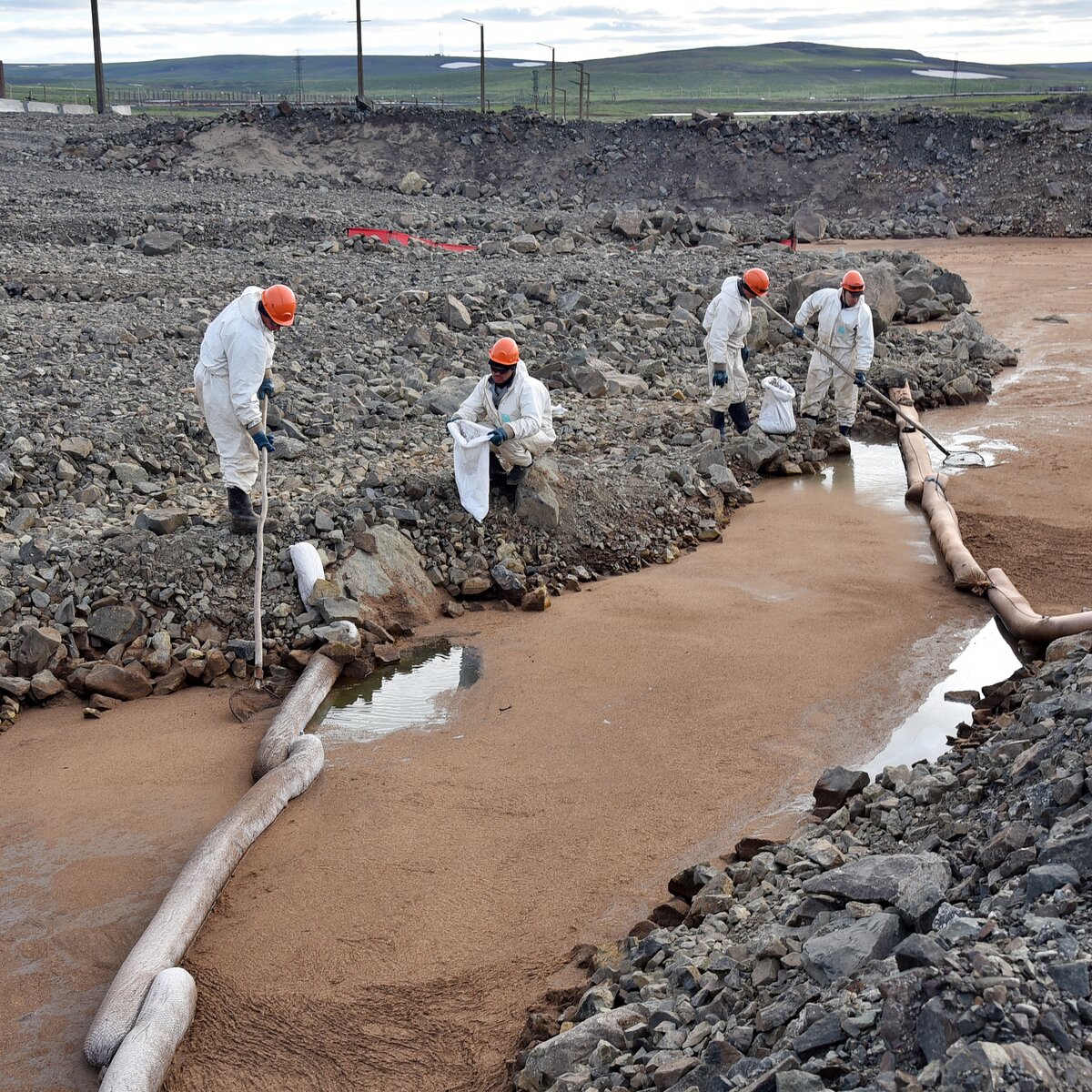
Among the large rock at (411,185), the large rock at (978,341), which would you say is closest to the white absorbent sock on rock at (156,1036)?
the large rock at (978,341)

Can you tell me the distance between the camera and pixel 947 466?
35.1 feet

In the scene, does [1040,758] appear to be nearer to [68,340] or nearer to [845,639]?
[845,639]

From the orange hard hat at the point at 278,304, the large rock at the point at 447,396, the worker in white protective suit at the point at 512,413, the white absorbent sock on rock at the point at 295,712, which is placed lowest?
the white absorbent sock on rock at the point at 295,712

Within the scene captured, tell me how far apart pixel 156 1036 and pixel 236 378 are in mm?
4292

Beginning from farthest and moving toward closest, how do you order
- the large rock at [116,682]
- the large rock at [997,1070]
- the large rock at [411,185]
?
the large rock at [411,185]
the large rock at [116,682]
the large rock at [997,1070]

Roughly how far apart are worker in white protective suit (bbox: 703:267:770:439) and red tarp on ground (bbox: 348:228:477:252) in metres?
→ 9.53

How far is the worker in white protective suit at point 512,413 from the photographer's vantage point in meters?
8.25

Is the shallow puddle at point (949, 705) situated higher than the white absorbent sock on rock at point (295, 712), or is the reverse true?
the white absorbent sock on rock at point (295, 712)

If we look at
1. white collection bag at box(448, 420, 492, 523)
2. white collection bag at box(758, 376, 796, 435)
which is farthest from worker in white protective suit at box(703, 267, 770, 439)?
white collection bag at box(448, 420, 492, 523)

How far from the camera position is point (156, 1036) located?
13.4ft

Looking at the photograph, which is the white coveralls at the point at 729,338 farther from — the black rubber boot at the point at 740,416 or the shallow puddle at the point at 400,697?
the shallow puddle at the point at 400,697

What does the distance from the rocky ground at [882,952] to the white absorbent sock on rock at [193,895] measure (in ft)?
4.87

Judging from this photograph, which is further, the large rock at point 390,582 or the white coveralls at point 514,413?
the white coveralls at point 514,413

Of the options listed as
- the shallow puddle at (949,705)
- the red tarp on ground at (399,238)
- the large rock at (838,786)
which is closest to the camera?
the large rock at (838,786)
